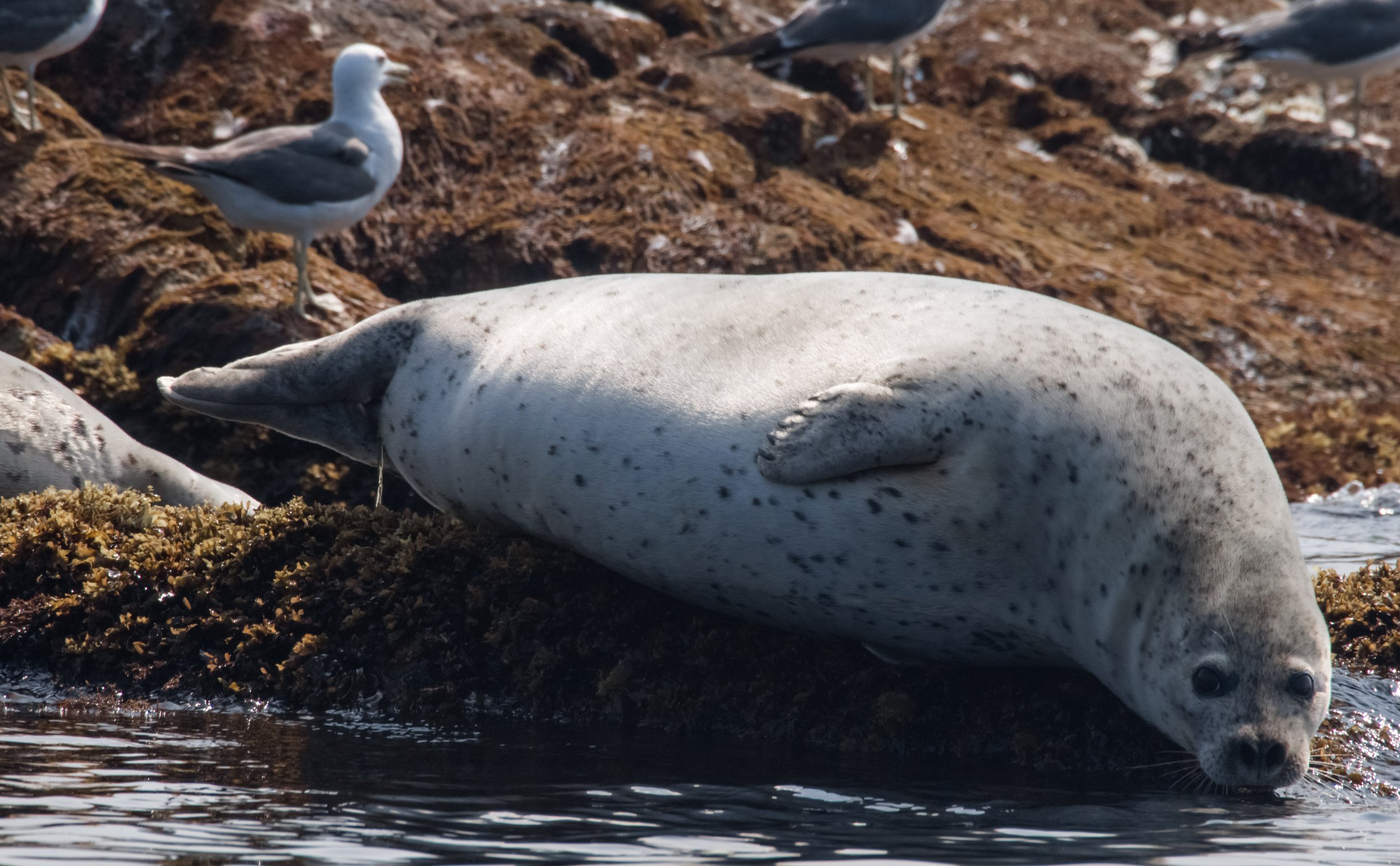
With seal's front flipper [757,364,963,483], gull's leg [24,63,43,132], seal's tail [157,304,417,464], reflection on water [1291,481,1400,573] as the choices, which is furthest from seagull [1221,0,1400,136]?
seal's front flipper [757,364,963,483]

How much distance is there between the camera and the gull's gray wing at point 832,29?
419 inches

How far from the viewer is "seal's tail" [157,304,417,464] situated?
204 inches

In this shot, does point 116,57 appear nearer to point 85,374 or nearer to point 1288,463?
point 85,374

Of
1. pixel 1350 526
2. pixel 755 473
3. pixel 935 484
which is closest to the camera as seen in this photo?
pixel 935 484

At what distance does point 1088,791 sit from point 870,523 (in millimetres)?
836

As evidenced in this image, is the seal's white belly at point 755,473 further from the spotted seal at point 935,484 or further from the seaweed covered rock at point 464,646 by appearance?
the seaweed covered rock at point 464,646

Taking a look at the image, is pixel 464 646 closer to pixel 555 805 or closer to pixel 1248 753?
pixel 555 805

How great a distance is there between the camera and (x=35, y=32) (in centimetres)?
817

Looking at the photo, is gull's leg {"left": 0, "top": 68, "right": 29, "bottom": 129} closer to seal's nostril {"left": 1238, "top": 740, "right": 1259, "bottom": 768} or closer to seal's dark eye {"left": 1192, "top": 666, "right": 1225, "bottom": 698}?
seal's dark eye {"left": 1192, "top": 666, "right": 1225, "bottom": 698}

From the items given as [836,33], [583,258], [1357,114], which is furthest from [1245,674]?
[1357,114]

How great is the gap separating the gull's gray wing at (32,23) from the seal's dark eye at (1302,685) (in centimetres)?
732

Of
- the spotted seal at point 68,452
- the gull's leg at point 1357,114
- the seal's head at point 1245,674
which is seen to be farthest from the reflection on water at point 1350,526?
the gull's leg at point 1357,114

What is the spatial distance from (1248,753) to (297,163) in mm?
5532

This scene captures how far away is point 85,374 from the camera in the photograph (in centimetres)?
717
